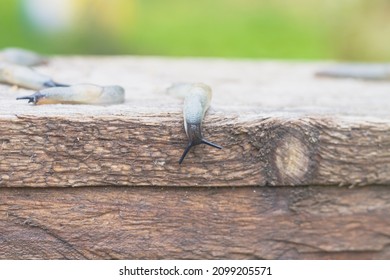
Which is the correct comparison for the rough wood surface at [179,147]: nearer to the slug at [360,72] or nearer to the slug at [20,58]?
the slug at [20,58]

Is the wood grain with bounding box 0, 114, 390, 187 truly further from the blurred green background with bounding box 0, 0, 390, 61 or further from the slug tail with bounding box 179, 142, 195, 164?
the blurred green background with bounding box 0, 0, 390, 61

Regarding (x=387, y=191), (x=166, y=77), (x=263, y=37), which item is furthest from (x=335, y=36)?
(x=387, y=191)

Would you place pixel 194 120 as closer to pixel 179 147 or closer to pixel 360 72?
pixel 179 147

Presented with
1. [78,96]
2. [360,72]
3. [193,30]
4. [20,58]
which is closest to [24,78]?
[78,96]

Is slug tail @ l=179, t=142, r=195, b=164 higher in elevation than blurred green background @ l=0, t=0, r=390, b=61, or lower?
lower

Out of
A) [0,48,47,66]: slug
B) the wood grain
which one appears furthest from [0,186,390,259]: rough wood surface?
[0,48,47,66]: slug

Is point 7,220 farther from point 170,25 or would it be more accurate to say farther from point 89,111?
point 170,25

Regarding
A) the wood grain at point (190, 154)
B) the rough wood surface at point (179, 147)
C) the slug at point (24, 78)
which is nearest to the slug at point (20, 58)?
the slug at point (24, 78)
